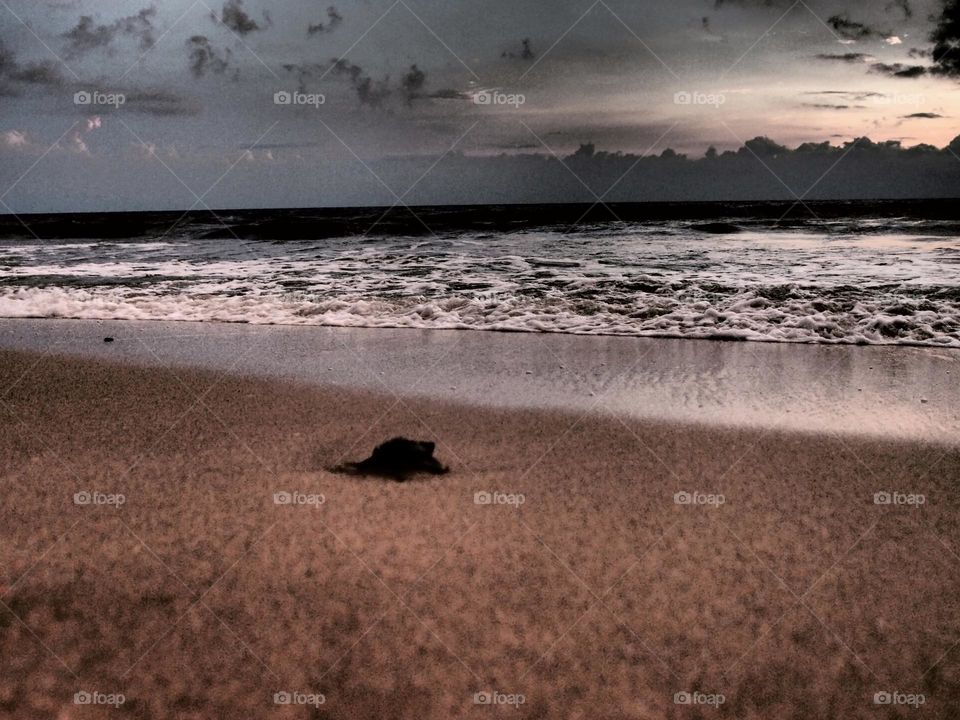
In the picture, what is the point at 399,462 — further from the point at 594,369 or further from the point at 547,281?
the point at 547,281

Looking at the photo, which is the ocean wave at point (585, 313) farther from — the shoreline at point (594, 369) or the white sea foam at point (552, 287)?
the shoreline at point (594, 369)

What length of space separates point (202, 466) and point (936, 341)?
703 cm

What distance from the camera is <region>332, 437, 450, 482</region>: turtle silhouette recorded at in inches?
130

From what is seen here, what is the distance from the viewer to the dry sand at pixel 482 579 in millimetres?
1961

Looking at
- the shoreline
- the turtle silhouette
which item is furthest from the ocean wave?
the turtle silhouette

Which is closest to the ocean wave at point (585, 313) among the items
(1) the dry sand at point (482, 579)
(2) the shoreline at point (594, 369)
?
(2) the shoreline at point (594, 369)

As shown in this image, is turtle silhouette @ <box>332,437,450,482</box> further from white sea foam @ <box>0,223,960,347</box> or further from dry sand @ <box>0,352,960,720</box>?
white sea foam @ <box>0,223,960,347</box>

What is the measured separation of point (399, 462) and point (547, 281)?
7618 mm

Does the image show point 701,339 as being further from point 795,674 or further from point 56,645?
point 56,645

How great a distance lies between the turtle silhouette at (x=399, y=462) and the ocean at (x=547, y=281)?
4.24 m

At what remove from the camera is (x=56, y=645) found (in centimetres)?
206

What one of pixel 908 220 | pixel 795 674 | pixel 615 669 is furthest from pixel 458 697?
pixel 908 220

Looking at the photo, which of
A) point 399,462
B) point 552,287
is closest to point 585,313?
point 552,287

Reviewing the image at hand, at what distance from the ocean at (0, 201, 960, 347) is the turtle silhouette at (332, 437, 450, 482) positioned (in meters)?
4.24
